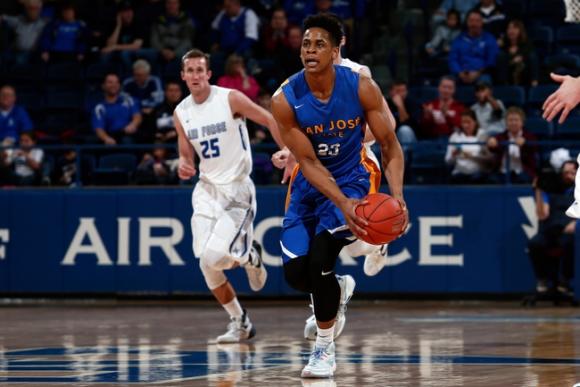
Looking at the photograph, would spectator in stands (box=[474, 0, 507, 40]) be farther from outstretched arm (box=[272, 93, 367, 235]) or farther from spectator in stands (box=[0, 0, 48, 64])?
outstretched arm (box=[272, 93, 367, 235])

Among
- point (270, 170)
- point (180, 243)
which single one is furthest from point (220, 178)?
point (180, 243)

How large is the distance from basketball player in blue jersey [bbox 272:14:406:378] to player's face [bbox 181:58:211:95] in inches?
126

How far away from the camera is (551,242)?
16438 millimetres

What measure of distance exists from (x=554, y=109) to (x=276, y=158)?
3.79m

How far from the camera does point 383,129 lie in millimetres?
8742

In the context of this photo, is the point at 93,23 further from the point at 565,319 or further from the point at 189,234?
the point at 565,319

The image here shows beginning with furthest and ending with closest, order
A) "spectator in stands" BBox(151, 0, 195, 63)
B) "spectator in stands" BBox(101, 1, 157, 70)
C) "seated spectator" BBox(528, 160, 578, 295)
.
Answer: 1. "spectator in stands" BBox(101, 1, 157, 70)
2. "spectator in stands" BBox(151, 0, 195, 63)
3. "seated spectator" BBox(528, 160, 578, 295)

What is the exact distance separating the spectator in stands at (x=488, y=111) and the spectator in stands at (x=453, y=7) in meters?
2.82

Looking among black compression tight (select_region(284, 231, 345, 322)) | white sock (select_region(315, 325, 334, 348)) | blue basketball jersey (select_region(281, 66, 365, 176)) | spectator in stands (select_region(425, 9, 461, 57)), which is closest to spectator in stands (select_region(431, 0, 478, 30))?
spectator in stands (select_region(425, 9, 461, 57))

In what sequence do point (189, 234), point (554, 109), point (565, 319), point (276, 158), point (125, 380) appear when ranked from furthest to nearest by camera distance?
point (189, 234) < point (565, 319) < point (276, 158) < point (125, 380) < point (554, 109)

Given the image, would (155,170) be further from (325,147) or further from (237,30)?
(325,147)

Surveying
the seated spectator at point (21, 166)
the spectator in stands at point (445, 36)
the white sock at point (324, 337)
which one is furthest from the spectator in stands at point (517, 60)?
the white sock at point (324, 337)

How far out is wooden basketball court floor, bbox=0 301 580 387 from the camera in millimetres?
8641

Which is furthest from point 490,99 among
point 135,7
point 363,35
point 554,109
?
point 554,109
